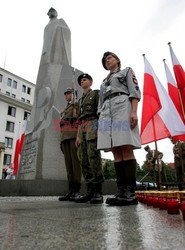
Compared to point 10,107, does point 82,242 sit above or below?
below

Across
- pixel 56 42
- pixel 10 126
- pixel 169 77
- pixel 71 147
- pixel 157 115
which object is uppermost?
pixel 10 126

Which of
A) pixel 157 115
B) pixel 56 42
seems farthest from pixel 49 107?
pixel 157 115

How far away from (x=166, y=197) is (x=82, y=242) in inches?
61.2

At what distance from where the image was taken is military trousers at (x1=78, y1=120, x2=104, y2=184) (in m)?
3.10

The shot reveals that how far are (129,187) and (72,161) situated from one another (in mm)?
1492

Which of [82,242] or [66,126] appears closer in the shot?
[82,242]

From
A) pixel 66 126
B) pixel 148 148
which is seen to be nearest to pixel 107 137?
pixel 66 126

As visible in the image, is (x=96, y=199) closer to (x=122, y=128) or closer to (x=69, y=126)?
(x=122, y=128)

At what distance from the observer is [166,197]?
209cm

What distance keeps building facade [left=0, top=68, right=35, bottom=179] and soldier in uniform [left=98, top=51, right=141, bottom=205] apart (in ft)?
88.0

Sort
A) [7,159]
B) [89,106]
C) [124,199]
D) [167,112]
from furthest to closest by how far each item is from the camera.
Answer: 1. [7,159]
2. [167,112]
3. [89,106]
4. [124,199]

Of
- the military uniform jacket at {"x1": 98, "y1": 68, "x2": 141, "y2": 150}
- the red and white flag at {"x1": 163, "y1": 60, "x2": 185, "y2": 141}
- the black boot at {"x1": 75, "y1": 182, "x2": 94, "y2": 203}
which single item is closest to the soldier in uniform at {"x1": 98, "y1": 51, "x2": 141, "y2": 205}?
the military uniform jacket at {"x1": 98, "y1": 68, "x2": 141, "y2": 150}

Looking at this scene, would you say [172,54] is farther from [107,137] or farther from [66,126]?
[107,137]

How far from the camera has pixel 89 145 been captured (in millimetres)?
3137
